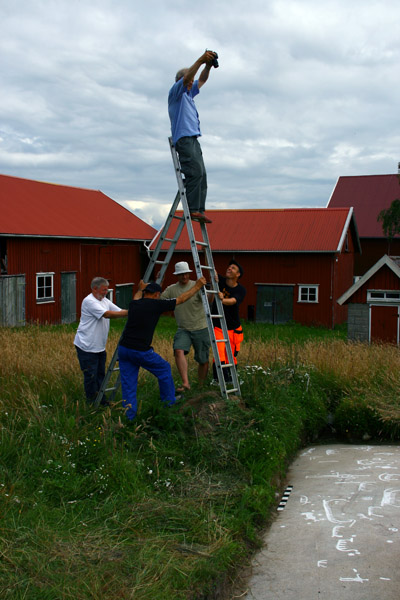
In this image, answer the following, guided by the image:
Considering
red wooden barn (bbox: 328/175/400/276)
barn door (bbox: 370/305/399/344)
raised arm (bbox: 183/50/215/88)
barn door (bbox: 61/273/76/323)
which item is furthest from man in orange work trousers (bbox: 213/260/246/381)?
red wooden barn (bbox: 328/175/400/276)

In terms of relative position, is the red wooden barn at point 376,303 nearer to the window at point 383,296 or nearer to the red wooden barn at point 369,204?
the window at point 383,296

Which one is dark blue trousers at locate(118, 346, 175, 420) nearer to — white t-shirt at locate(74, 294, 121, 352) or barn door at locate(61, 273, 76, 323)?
white t-shirt at locate(74, 294, 121, 352)

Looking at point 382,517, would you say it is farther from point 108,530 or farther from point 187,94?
point 187,94

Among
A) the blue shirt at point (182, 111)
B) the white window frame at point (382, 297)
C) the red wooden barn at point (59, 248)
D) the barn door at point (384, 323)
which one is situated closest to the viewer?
the blue shirt at point (182, 111)

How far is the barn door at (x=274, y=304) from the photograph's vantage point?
94.6 ft

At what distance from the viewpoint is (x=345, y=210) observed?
29.8 meters

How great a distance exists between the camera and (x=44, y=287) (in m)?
25.2

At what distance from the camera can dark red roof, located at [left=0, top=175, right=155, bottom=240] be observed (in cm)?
2455

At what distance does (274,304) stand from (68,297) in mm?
10083

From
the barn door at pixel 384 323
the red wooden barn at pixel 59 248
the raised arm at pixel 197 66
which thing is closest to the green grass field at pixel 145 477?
the raised arm at pixel 197 66

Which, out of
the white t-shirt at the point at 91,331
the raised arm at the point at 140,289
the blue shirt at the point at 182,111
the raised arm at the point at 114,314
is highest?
the blue shirt at the point at 182,111

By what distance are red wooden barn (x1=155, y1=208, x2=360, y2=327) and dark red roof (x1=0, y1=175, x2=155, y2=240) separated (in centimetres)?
344

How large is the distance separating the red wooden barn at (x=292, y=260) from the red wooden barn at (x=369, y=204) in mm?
5535

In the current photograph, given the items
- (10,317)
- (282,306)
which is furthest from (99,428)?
(282,306)
